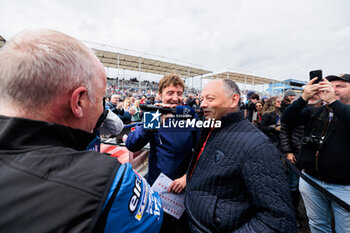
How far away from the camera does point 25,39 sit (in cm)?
64

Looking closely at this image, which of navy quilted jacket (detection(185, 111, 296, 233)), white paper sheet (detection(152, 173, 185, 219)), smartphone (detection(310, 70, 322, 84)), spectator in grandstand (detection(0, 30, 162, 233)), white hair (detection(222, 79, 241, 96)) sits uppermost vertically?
smartphone (detection(310, 70, 322, 84))

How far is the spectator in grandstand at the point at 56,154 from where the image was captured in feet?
1.40

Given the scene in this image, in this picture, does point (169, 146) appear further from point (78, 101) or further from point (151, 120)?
point (78, 101)

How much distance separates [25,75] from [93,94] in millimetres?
259

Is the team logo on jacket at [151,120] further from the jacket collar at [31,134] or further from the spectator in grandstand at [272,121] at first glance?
the spectator in grandstand at [272,121]

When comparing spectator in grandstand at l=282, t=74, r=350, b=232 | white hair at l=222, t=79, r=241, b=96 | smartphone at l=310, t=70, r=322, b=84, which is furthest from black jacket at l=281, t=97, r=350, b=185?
white hair at l=222, t=79, r=241, b=96

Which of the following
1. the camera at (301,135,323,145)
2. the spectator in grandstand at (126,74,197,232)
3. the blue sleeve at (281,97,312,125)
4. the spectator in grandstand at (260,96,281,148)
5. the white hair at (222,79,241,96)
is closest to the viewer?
the white hair at (222,79,241,96)

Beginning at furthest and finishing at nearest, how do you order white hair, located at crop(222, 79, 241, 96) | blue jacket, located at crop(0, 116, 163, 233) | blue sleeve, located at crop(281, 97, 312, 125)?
blue sleeve, located at crop(281, 97, 312, 125) → white hair, located at crop(222, 79, 241, 96) → blue jacket, located at crop(0, 116, 163, 233)

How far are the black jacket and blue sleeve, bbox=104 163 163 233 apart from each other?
2107 millimetres

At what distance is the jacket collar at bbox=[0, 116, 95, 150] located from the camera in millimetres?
514

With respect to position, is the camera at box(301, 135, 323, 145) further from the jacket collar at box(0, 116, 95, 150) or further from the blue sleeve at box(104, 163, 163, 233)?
the jacket collar at box(0, 116, 95, 150)

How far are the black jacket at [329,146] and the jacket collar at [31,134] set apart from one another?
7.85ft

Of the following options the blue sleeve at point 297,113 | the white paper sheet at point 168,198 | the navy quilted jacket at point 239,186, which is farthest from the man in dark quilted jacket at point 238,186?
the blue sleeve at point 297,113

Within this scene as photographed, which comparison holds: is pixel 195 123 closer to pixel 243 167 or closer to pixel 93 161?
pixel 243 167
